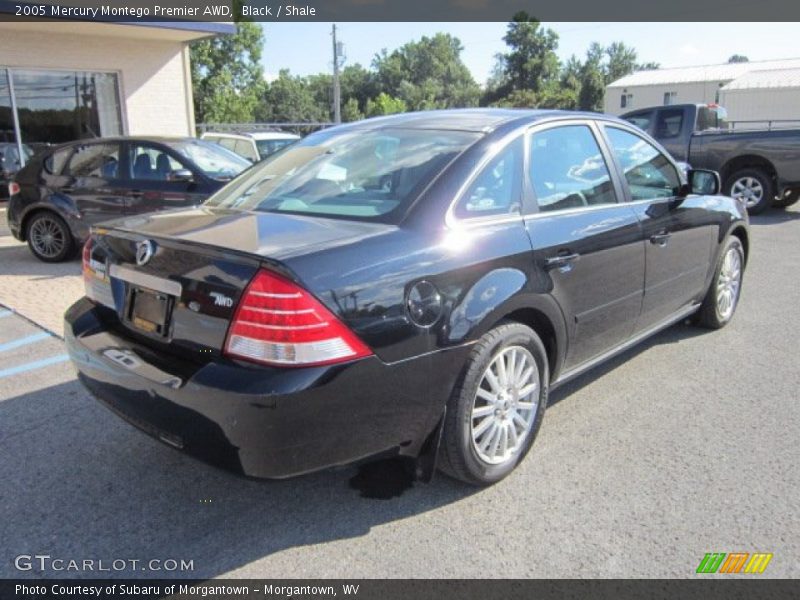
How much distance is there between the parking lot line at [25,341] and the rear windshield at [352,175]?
2.47m

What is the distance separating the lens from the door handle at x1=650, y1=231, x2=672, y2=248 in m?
3.94

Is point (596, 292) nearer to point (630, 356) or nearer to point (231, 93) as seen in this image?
point (630, 356)

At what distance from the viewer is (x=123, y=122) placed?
12805 mm

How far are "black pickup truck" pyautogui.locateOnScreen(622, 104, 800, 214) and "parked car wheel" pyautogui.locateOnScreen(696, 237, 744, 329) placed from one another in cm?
672

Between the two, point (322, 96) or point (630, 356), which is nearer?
point (630, 356)

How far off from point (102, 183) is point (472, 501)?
6.65 meters

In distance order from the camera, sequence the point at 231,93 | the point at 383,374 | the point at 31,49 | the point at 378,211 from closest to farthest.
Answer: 1. the point at 383,374
2. the point at 378,211
3. the point at 31,49
4. the point at 231,93

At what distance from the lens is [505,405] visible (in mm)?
2982

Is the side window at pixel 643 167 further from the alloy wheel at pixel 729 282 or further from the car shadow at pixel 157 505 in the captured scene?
the car shadow at pixel 157 505

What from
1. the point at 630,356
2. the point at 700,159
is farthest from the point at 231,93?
the point at 630,356

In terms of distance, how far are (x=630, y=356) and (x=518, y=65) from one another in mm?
77695

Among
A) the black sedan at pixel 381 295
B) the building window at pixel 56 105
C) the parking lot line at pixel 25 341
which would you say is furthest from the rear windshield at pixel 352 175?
the building window at pixel 56 105

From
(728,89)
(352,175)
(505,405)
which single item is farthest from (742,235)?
(728,89)

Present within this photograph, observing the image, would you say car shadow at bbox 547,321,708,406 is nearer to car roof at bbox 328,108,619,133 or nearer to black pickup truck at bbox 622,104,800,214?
car roof at bbox 328,108,619,133
